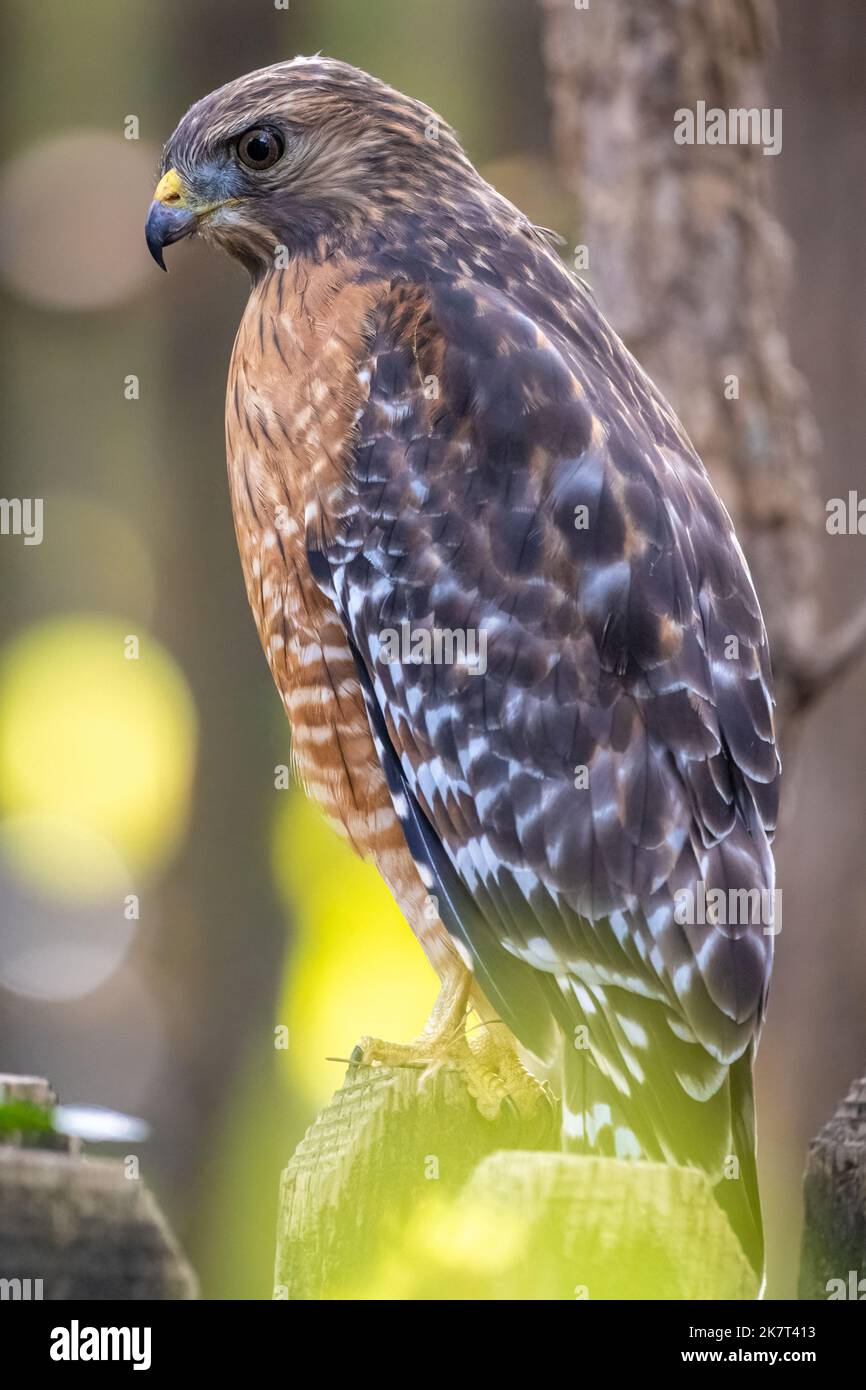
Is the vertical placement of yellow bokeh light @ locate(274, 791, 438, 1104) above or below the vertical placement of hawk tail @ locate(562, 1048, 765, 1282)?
above

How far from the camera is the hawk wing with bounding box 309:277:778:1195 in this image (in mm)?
1884

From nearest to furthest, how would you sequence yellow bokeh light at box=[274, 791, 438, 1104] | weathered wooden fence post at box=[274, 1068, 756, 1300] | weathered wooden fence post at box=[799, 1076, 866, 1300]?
weathered wooden fence post at box=[274, 1068, 756, 1300] → weathered wooden fence post at box=[799, 1076, 866, 1300] → yellow bokeh light at box=[274, 791, 438, 1104]

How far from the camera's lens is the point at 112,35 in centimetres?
318

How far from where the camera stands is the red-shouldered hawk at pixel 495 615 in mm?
1852

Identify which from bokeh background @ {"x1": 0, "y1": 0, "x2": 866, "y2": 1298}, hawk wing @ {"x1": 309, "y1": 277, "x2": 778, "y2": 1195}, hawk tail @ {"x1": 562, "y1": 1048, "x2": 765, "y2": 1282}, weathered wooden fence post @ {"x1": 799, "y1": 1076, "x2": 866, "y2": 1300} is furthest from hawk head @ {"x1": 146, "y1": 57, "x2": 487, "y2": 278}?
weathered wooden fence post @ {"x1": 799, "y1": 1076, "x2": 866, "y2": 1300}

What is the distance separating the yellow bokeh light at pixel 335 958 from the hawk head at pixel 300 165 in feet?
3.56

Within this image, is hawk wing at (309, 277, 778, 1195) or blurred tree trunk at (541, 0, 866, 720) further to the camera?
blurred tree trunk at (541, 0, 866, 720)

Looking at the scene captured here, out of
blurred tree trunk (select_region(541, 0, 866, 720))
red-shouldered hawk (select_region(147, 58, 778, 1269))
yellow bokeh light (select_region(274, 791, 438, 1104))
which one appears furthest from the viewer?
blurred tree trunk (select_region(541, 0, 866, 720))

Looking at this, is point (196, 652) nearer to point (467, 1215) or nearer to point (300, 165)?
point (300, 165)

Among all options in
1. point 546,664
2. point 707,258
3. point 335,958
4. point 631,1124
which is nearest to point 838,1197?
point 631,1124

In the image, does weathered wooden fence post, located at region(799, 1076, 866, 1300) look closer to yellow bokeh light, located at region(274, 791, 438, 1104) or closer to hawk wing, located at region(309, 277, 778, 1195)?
hawk wing, located at region(309, 277, 778, 1195)

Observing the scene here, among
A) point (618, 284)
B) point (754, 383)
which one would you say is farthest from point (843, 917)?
point (618, 284)
